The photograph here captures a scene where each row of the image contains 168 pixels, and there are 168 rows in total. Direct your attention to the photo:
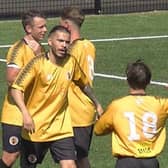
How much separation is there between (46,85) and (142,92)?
4.60 feet

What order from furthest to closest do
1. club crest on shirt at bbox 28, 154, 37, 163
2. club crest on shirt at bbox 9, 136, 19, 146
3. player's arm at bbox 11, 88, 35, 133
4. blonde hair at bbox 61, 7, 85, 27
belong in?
blonde hair at bbox 61, 7, 85, 27, club crest on shirt at bbox 9, 136, 19, 146, club crest on shirt at bbox 28, 154, 37, 163, player's arm at bbox 11, 88, 35, 133

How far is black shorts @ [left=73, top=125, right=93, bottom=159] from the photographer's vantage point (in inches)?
400

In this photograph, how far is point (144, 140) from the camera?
8273 mm

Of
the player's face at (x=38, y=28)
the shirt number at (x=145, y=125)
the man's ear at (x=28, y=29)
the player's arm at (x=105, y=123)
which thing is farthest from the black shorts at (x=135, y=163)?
the man's ear at (x=28, y=29)

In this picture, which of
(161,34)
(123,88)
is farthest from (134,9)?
(123,88)

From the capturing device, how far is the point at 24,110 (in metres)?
9.02

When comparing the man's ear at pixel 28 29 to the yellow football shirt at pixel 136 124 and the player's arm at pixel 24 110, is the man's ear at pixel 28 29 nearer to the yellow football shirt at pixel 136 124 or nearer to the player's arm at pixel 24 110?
the player's arm at pixel 24 110

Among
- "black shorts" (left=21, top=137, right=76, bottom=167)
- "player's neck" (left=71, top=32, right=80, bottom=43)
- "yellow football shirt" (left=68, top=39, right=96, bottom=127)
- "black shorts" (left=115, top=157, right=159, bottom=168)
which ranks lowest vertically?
"black shorts" (left=21, top=137, right=76, bottom=167)

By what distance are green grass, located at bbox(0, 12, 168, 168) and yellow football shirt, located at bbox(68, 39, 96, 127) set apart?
1.32 metres

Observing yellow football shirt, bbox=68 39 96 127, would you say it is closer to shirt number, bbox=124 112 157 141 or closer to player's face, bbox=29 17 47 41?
player's face, bbox=29 17 47 41

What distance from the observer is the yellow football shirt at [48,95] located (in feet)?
30.4

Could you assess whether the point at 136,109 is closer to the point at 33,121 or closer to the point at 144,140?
the point at 144,140

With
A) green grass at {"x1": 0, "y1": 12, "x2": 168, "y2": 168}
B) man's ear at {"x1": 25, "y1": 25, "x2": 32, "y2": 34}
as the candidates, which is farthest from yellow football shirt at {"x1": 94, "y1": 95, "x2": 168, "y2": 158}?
green grass at {"x1": 0, "y1": 12, "x2": 168, "y2": 168}

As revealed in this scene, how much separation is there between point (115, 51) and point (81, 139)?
883 centimetres
